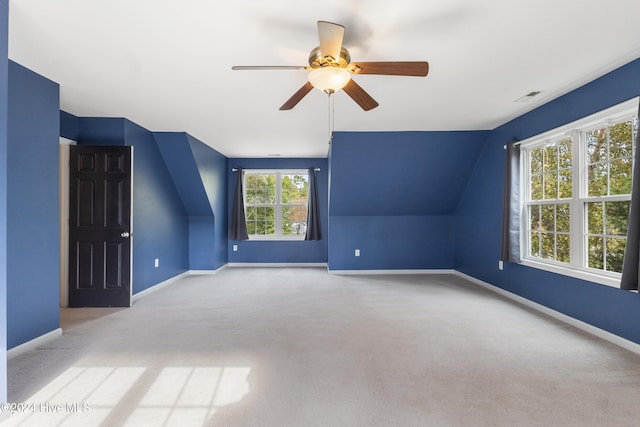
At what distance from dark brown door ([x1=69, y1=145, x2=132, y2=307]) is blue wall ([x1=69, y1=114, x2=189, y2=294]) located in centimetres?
29

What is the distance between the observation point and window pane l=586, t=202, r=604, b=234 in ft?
9.15

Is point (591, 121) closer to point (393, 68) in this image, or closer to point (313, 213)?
point (393, 68)

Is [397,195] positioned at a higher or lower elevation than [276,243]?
higher

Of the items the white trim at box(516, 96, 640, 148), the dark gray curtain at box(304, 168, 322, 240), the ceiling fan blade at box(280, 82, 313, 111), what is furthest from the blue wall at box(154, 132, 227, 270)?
the white trim at box(516, 96, 640, 148)

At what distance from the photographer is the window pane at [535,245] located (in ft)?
11.7

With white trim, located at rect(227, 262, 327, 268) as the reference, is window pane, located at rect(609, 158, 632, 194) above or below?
above

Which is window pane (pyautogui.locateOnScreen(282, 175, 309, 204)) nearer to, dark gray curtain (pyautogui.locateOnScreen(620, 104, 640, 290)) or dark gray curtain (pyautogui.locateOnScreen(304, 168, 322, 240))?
dark gray curtain (pyautogui.locateOnScreen(304, 168, 322, 240))

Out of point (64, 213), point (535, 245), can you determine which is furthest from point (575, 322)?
point (64, 213)

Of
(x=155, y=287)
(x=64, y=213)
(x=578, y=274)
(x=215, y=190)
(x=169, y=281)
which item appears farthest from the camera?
(x=215, y=190)

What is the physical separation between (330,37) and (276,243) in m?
4.89

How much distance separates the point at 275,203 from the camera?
250 inches

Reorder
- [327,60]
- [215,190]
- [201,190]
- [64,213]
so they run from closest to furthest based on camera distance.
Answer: [327,60]
[64,213]
[201,190]
[215,190]

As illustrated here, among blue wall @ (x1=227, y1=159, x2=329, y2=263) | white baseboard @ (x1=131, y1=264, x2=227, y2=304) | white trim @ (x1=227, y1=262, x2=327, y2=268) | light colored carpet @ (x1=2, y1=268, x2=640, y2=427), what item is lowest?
light colored carpet @ (x1=2, y1=268, x2=640, y2=427)

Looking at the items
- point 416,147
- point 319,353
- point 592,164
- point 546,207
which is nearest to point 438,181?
point 416,147
